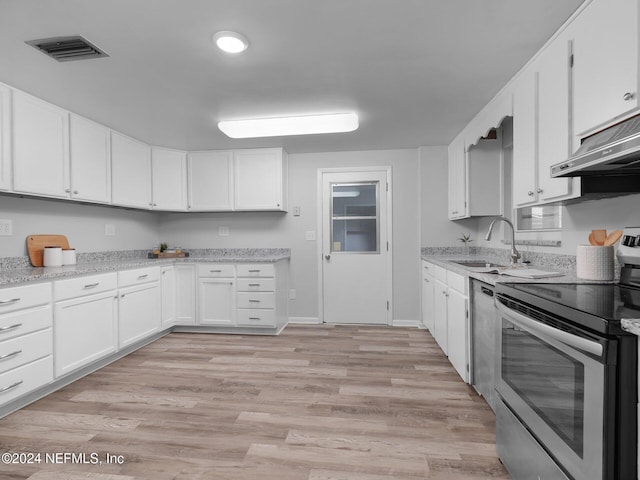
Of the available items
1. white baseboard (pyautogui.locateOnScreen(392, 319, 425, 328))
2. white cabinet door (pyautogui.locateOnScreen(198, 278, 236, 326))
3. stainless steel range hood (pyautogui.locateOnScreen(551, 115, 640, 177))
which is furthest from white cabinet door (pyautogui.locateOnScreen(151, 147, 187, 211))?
stainless steel range hood (pyautogui.locateOnScreen(551, 115, 640, 177))

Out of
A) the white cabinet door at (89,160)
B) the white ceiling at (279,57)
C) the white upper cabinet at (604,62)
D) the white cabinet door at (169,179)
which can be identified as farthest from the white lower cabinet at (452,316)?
the white cabinet door at (89,160)

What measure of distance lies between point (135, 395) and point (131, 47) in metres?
2.25

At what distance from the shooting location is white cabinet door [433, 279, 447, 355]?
3018 mm

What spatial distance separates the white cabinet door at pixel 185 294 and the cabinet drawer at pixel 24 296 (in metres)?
1.63

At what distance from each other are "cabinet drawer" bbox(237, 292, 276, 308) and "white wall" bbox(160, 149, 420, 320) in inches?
24.8

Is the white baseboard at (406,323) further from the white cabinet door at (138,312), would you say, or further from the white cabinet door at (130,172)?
the white cabinet door at (130,172)

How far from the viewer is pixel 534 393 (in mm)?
1346

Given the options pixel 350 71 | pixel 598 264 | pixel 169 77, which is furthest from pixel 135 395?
pixel 598 264

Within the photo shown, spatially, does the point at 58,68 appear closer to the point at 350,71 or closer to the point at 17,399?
the point at 350,71

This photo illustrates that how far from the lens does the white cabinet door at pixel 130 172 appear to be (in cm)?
345

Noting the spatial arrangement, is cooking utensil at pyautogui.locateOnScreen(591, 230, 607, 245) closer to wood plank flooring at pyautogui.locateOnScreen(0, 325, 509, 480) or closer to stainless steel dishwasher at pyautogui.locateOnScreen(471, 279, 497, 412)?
stainless steel dishwasher at pyautogui.locateOnScreen(471, 279, 497, 412)

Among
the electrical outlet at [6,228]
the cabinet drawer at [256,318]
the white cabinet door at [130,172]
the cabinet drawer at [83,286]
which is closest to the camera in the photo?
the cabinet drawer at [83,286]

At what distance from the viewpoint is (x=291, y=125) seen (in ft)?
10.7

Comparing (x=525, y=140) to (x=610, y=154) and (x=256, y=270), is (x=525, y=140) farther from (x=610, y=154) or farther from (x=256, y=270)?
(x=256, y=270)
